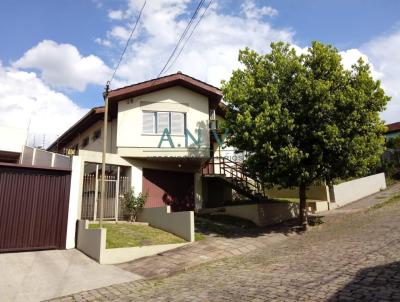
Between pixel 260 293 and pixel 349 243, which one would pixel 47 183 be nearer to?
pixel 260 293

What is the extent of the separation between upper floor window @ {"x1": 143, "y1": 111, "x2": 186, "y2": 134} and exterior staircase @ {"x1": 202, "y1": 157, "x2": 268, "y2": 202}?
11.4 ft

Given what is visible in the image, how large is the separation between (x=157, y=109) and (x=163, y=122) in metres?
0.78

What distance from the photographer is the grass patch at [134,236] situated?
12281 mm

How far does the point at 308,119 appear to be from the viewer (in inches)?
562

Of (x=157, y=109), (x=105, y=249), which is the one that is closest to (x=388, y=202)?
(x=157, y=109)

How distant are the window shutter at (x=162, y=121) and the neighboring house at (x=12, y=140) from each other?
7958mm

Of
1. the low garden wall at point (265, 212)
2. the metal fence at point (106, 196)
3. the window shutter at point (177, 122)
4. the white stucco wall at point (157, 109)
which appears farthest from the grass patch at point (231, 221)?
the window shutter at point (177, 122)

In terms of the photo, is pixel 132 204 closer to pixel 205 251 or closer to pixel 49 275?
pixel 205 251

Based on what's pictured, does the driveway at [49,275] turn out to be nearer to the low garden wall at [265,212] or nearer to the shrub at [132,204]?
the shrub at [132,204]

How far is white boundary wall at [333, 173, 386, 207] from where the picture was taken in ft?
73.5

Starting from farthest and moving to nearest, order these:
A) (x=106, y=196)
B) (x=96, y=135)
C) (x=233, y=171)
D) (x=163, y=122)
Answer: (x=233, y=171), (x=96, y=135), (x=163, y=122), (x=106, y=196)

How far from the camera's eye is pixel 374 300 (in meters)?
6.13

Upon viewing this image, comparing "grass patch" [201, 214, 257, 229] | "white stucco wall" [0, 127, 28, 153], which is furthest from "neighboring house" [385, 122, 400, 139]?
"white stucco wall" [0, 127, 28, 153]

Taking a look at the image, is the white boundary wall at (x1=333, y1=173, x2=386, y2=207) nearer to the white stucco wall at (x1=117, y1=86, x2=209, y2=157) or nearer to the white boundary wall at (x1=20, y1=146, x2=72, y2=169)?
the white stucco wall at (x1=117, y1=86, x2=209, y2=157)
